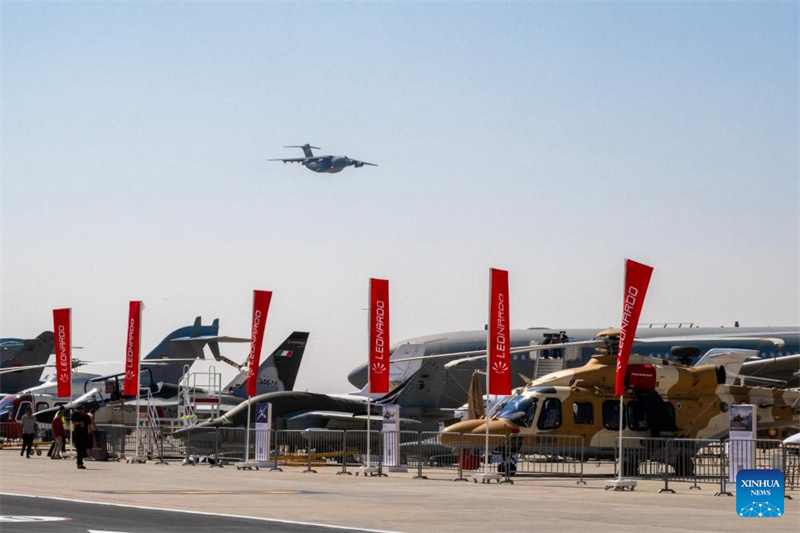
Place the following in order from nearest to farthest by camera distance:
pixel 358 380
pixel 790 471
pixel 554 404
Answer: pixel 790 471, pixel 554 404, pixel 358 380

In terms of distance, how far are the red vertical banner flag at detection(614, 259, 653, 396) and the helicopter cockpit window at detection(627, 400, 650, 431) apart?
194 inches

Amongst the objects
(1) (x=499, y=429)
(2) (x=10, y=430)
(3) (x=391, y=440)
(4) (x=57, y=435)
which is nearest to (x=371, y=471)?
(3) (x=391, y=440)

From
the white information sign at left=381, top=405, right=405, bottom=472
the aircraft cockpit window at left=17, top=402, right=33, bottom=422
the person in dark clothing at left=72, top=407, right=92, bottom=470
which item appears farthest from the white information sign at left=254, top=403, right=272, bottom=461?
the aircraft cockpit window at left=17, top=402, right=33, bottom=422

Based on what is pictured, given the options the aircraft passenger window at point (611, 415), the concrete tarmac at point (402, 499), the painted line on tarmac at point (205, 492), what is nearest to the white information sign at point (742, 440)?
the concrete tarmac at point (402, 499)

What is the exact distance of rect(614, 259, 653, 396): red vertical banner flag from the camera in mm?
23125

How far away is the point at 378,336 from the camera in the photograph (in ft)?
90.9

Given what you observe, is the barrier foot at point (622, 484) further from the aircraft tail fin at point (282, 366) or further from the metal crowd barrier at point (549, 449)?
the aircraft tail fin at point (282, 366)

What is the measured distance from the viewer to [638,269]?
23.2 metres

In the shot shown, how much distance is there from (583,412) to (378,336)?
5012 mm

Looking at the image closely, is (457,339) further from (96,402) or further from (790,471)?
(790,471)

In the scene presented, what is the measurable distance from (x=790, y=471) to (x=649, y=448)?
3018 millimetres

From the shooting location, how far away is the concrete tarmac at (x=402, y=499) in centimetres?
1588

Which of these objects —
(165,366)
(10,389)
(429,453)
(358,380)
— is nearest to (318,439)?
(429,453)

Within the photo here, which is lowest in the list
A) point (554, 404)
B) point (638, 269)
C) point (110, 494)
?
point (110, 494)
